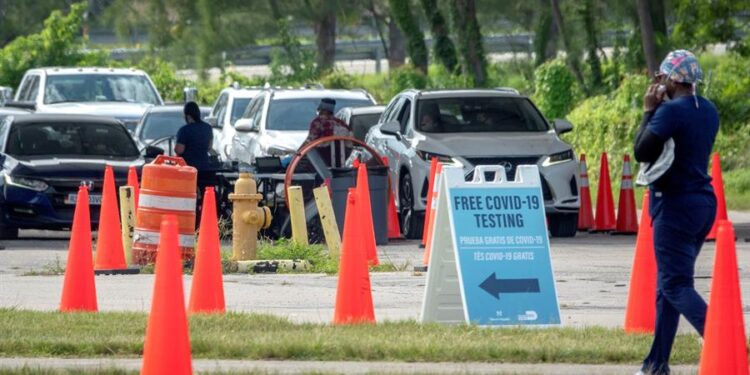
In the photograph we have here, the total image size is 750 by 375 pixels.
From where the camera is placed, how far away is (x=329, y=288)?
13648mm

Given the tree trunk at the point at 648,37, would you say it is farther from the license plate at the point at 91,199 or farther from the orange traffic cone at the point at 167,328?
the orange traffic cone at the point at 167,328

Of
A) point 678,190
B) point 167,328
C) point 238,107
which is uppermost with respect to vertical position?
point 238,107

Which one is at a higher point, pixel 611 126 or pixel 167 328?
pixel 611 126

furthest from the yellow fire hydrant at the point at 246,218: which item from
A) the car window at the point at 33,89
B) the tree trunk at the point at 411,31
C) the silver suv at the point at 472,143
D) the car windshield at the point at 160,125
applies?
the tree trunk at the point at 411,31

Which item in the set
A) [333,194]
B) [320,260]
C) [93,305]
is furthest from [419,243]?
[93,305]

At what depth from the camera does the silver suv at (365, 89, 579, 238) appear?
19.4 meters

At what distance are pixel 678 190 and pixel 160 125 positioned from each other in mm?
19601

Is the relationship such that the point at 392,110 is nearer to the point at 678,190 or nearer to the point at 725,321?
the point at 678,190

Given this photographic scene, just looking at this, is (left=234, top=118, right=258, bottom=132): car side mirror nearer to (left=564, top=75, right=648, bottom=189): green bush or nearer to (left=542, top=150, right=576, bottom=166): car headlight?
(left=542, top=150, right=576, bottom=166): car headlight

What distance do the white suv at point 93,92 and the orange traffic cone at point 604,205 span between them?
33.5ft

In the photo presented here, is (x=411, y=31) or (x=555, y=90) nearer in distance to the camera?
(x=555, y=90)

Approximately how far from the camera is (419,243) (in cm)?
1919

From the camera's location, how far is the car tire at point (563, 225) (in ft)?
65.8

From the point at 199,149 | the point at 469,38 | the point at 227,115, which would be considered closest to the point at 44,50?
the point at 469,38
